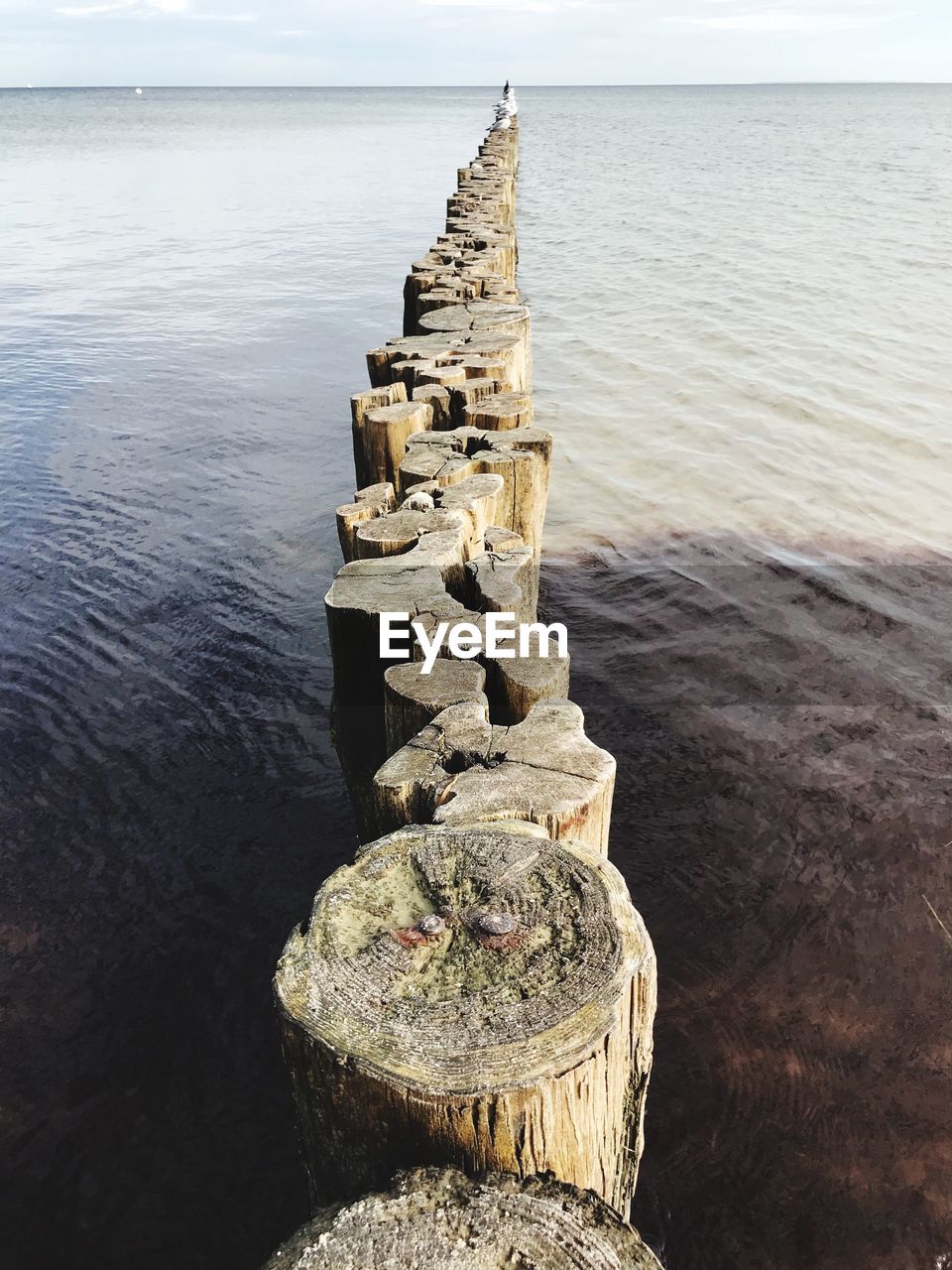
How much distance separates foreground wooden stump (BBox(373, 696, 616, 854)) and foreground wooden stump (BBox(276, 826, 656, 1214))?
0.57 feet

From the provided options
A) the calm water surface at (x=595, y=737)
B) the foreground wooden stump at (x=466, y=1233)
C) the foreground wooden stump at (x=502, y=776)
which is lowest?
the calm water surface at (x=595, y=737)

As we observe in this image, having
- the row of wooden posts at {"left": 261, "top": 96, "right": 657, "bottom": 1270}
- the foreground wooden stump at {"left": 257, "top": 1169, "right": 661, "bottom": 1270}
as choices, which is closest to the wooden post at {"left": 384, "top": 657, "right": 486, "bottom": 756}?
the row of wooden posts at {"left": 261, "top": 96, "right": 657, "bottom": 1270}

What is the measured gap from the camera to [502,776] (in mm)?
2189

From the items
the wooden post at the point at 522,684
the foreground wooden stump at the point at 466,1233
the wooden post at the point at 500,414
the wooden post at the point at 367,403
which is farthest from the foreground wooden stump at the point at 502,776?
the wooden post at the point at 367,403

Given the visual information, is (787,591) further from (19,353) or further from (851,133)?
(851,133)

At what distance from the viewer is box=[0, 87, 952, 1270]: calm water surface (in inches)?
116

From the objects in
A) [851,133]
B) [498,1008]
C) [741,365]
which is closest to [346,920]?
[498,1008]

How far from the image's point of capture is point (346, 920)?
1.77 m

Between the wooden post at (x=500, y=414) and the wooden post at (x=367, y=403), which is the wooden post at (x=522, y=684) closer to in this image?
the wooden post at (x=500, y=414)

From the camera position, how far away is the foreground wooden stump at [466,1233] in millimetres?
1350

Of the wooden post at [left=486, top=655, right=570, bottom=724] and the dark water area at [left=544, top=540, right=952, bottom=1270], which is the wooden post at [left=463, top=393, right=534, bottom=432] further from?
the wooden post at [left=486, top=655, right=570, bottom=724]

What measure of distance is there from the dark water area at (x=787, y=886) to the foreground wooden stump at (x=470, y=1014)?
49.6 inches

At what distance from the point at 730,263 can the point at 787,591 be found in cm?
1191

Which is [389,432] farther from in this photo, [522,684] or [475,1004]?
→ [475,1004]
